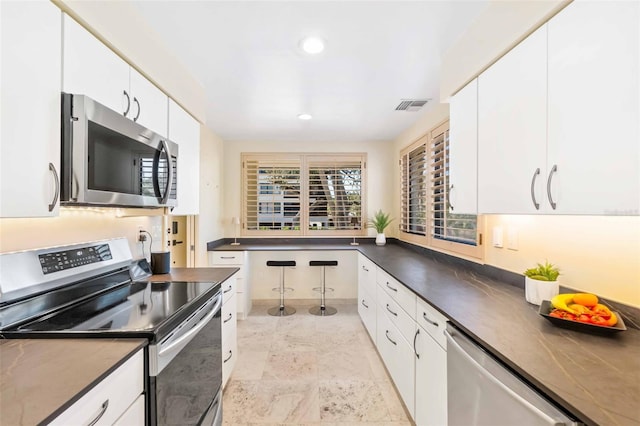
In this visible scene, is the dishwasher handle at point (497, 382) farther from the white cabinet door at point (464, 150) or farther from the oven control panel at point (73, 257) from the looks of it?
the oven control panel at point (73, 257)

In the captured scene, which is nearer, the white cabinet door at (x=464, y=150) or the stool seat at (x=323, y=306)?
the white cabinet door at (x=464, y=150)

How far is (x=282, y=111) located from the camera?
3055mm

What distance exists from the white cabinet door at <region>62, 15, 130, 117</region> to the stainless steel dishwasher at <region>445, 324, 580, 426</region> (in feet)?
6.10

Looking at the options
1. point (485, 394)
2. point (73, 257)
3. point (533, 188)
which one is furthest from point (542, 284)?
point (73, 257)

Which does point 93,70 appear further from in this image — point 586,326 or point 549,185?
point 586,326

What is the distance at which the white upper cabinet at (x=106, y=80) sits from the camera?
1127mm

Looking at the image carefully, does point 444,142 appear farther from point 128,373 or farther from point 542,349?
point 128,373

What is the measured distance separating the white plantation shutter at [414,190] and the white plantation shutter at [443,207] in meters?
0.21

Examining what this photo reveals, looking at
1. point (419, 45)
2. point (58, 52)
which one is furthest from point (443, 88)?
point (58, 52)

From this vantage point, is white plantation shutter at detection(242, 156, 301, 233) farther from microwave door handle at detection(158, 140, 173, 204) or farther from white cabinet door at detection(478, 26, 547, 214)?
white cabinet door at detection(478, 26, 547, 214)

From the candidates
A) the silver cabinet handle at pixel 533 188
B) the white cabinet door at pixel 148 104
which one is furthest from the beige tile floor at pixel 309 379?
the white cabinet door at pixel 148 104

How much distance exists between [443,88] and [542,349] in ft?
5.45

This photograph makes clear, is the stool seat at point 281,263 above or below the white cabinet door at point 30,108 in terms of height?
below

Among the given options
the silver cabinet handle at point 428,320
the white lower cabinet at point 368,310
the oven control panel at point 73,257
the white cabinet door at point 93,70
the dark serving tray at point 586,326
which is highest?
the white cabinet door at point 93,70
